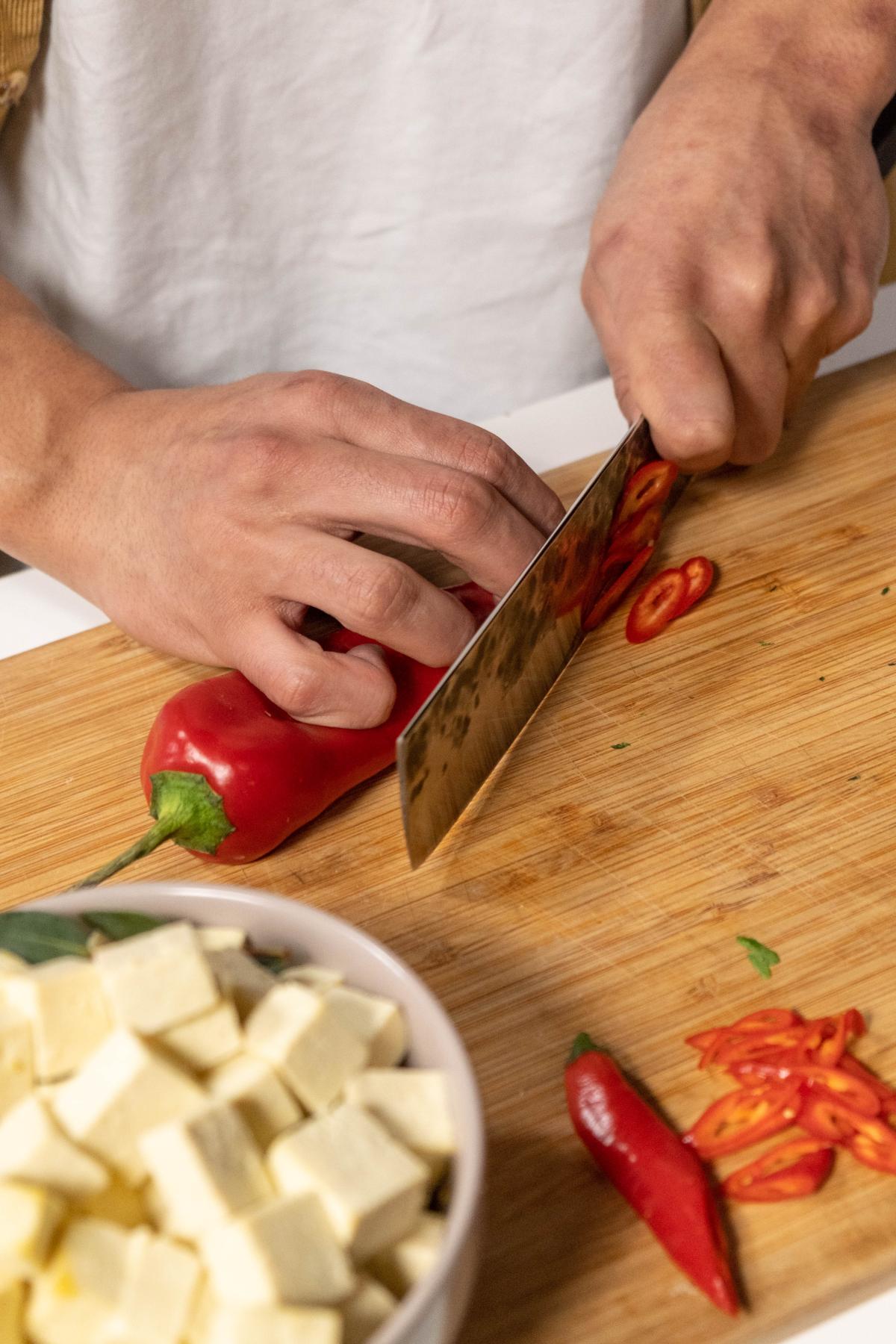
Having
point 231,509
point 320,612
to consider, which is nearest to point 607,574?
point 320,612

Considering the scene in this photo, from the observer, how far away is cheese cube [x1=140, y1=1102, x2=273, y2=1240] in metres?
0.68

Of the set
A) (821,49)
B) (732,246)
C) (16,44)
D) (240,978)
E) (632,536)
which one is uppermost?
(16,44)

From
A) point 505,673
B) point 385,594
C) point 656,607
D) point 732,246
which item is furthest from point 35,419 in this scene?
point 732,246

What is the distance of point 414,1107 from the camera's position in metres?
0.77

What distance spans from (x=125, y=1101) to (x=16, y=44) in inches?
51.1

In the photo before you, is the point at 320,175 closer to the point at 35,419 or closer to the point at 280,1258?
the point at 35,419

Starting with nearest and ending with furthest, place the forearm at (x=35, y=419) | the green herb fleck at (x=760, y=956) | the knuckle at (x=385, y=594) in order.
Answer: the green herb fleck at (x=760, y=956), the knuckle at (x=385, y=594), the forearm at (x=35, y=419)

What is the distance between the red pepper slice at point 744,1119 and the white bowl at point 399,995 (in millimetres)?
233

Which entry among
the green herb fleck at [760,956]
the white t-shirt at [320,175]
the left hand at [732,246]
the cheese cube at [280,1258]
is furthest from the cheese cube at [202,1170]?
the white t-shirt at [320,175]

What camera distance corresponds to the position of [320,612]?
1.35 m

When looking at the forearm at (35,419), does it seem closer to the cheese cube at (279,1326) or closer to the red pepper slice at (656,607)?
the red pepper slice at (656,607)

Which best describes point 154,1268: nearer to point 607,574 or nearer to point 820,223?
point 607,574

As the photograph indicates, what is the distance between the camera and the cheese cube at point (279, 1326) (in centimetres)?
64

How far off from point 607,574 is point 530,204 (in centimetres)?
66
